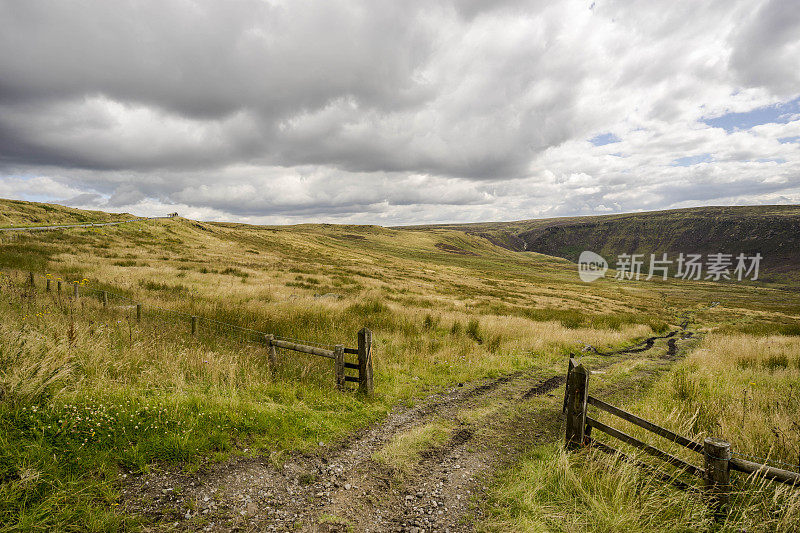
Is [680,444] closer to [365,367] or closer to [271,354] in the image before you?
[365,367]

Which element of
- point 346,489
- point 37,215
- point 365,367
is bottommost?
point 346,489

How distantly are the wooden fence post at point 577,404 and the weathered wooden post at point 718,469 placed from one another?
1674 millimetres

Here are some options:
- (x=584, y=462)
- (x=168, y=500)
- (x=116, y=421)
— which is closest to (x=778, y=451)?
(x=584, y=462)

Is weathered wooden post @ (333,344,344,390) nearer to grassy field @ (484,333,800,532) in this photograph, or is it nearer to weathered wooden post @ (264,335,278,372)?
weathered wooden post @ (264,335,278,372)

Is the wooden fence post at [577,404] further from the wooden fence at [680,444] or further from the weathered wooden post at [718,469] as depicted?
the weathered wooden post at [718,469]

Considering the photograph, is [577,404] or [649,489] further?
[577,404]

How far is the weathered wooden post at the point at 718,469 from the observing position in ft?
13.8

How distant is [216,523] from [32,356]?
16.3 ft

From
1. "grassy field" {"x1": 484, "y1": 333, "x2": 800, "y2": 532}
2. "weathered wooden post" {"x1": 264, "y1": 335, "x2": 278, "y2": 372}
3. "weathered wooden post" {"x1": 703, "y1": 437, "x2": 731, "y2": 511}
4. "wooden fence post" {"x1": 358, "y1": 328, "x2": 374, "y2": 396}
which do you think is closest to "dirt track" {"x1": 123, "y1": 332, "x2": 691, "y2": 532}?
"grassy field" {"x1": 484, "y1": 333, "x2": 800, "y2": 532}

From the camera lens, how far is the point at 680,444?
4.96 meters

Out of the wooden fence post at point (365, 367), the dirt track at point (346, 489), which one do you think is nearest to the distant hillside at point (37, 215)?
the wooden fence post at point (365, 367)

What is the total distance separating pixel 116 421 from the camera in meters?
5.39

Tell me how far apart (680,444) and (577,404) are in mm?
1417

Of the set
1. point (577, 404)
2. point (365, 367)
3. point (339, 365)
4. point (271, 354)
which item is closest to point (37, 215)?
point (271, 354)
